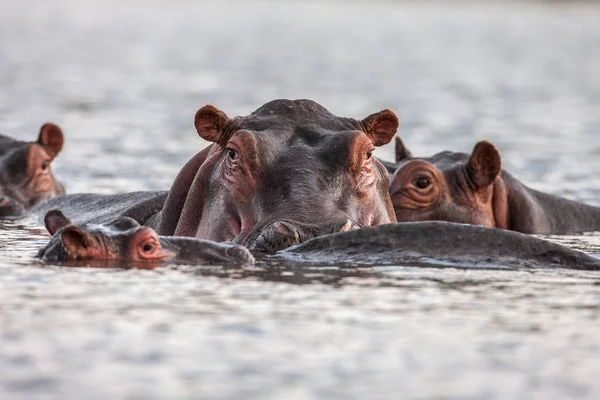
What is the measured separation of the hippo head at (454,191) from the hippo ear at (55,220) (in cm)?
397

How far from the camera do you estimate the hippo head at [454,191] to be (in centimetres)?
1262

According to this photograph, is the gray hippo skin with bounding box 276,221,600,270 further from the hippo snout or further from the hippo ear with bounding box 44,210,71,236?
the hippo ear with bounding box 44,210,71,236

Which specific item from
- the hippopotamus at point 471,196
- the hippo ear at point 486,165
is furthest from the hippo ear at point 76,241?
the hippo ear at point 486,165

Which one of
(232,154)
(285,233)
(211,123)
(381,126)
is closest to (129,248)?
(285,233)

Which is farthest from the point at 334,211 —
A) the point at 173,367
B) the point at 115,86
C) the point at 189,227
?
the point at 115,86

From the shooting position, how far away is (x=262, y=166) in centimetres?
930

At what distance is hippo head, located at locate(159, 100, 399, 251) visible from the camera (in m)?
8.93

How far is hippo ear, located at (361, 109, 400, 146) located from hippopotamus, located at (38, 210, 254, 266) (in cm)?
175

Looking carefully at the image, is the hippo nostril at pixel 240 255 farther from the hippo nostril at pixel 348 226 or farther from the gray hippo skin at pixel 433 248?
the hippo nostril at pixel 348 226

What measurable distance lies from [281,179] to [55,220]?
4.19ft

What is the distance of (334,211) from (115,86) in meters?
26.2

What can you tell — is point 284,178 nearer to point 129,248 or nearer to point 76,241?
point 129,248

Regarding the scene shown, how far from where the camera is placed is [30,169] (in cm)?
1497

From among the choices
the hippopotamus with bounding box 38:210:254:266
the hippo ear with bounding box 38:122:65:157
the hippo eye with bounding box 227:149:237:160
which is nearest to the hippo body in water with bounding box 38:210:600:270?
the hippopotamus with bounding box 38:210:254:266
